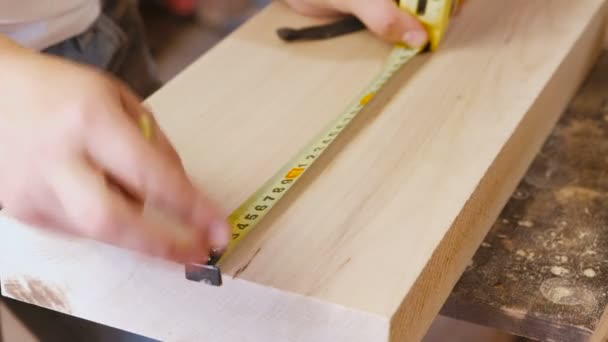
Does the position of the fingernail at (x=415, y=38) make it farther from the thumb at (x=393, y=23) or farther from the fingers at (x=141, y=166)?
the fingers at (x=141, y=166)

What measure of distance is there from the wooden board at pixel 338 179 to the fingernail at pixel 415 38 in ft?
0.08

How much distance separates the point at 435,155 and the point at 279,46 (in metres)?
0.35

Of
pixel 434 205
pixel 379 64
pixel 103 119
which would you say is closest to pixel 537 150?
pixel 379 64

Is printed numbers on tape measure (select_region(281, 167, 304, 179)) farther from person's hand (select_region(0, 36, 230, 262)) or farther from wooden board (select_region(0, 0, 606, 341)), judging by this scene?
person's hand (select_region(0, 36, 230, 262))

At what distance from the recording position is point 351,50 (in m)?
1.11

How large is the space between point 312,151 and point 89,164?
0.33m

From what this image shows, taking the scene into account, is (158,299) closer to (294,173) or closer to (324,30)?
(294,173)

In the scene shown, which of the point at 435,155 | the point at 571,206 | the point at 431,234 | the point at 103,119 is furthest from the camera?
the point at 571,206

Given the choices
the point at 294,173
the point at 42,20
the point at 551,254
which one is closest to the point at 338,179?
the point at 294,173

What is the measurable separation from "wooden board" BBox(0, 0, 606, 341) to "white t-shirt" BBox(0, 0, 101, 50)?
0.70ft

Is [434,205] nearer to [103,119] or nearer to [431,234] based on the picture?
[431,234]

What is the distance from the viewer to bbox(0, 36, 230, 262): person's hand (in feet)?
1.97

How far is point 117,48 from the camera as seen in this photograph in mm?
1249

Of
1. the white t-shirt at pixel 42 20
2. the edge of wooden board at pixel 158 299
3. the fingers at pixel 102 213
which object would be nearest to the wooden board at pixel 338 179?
the edge of wooden board at pixel 158 299
